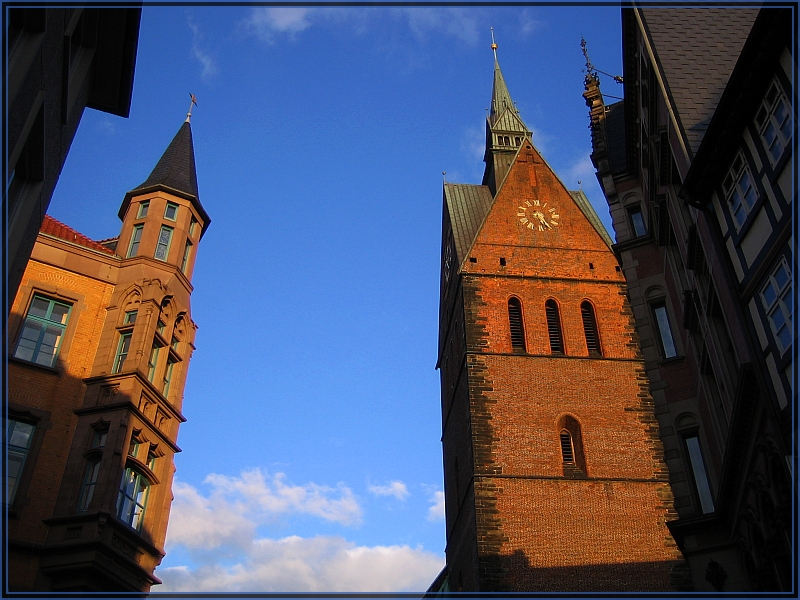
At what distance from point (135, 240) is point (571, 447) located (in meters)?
17.3

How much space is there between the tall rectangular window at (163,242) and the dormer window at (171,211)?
1.27 ft

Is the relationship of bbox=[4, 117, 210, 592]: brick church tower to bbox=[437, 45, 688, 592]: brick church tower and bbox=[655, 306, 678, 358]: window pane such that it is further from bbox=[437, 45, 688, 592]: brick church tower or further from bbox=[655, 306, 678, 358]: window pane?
bbox=[437, 45, 688, 592]: brick church tower

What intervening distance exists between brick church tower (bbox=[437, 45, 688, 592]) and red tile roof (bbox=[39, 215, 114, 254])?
14.6 metres

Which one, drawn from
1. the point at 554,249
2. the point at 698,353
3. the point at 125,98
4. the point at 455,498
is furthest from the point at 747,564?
the point at 554,249

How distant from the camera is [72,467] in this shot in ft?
49.3

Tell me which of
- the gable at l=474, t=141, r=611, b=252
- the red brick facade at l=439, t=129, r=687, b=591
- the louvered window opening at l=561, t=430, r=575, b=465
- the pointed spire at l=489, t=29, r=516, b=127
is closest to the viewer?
the red brick facade at l=439, t=129, r=687, b=591

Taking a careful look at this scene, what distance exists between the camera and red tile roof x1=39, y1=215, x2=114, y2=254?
18859mm

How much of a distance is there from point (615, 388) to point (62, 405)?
21169 mm

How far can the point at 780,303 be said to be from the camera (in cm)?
1152

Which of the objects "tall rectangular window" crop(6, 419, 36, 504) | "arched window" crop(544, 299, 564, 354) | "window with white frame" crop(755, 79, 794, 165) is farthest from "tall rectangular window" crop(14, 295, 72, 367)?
"arched window" crop(544, 299, 564, 354)

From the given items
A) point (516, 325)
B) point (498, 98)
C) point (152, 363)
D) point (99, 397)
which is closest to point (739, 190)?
point (152, 363)

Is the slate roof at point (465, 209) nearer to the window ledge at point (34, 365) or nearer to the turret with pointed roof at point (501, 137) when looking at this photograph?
the turret with pointed roof at point (501, 137)

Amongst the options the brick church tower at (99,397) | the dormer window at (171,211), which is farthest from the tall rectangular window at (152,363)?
the dormer window at (171,211)

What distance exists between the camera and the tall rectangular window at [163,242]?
1927cm
